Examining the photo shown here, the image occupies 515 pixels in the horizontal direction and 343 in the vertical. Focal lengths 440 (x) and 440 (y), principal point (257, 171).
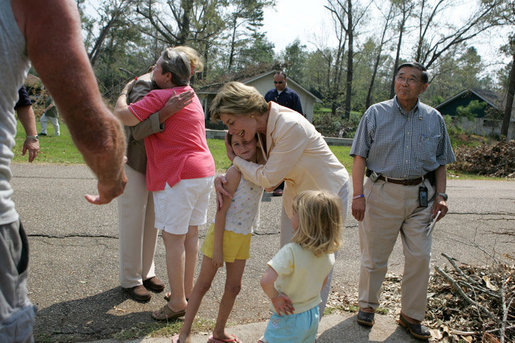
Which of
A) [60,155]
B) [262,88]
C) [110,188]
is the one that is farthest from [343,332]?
[262,88]

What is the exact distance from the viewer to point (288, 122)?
3004mm

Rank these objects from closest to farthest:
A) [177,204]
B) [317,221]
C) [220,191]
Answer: [317,221] → [220,191] → [177,204]

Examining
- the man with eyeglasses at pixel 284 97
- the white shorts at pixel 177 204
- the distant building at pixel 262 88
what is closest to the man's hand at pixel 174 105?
the white shorts at pixel 177 204

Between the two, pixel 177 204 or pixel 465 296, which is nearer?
pixel 177 204

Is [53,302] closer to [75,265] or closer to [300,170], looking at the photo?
[75,265]

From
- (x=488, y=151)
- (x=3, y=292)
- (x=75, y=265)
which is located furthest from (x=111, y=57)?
(x=3, y=292)

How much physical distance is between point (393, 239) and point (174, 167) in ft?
6.65

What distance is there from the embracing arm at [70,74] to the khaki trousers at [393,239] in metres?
2.85

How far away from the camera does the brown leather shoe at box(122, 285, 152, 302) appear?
387 cm

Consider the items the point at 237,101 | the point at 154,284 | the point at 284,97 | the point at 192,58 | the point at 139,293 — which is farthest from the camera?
the point at 284,97

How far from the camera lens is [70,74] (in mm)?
1415

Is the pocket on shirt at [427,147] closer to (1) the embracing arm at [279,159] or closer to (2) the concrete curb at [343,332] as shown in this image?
(1) the embracing arm at [279,159]

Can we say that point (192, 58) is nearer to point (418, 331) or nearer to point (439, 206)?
point (439, 206)

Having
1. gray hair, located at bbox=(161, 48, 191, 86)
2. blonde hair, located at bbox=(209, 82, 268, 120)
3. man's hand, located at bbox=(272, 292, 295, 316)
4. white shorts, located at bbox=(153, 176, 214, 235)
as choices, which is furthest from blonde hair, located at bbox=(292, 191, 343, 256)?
gray hair, located at bbox=(161, 48, 191, 86)
